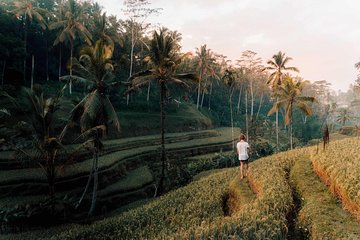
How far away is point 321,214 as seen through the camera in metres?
8.68

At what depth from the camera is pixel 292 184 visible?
42.1 ft

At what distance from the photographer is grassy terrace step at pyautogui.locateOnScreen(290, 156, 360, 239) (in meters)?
7.59


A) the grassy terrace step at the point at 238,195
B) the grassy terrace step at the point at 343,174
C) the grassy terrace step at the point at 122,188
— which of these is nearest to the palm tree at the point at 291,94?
the grassy terrace step at the point at 122,188

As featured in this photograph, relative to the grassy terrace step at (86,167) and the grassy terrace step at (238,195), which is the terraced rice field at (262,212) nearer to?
the grassy terrace step at (238,195)

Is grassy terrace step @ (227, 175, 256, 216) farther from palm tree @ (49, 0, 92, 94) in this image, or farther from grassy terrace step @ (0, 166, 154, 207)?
palm tree @ (49, 0, 92, 94)

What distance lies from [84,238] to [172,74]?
12530 mm

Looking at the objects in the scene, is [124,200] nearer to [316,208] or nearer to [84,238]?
[84,238]

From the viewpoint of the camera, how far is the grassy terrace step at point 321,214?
7594mm

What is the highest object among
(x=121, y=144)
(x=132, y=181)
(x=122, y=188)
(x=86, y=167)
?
(x=121, y=144)

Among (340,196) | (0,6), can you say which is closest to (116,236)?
(340,196)

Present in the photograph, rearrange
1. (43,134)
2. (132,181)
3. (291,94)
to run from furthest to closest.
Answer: (291,94)
(132,181)
(43,134)

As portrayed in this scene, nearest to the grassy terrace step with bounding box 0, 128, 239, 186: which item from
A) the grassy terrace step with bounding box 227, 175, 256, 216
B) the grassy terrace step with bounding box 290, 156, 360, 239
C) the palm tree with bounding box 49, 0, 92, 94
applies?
the grassy terrace step with bounding box 227, 175, 256, 216

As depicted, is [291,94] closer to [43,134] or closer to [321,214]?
[43,134]

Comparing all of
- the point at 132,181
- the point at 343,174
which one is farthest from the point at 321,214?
the point at 132,181
